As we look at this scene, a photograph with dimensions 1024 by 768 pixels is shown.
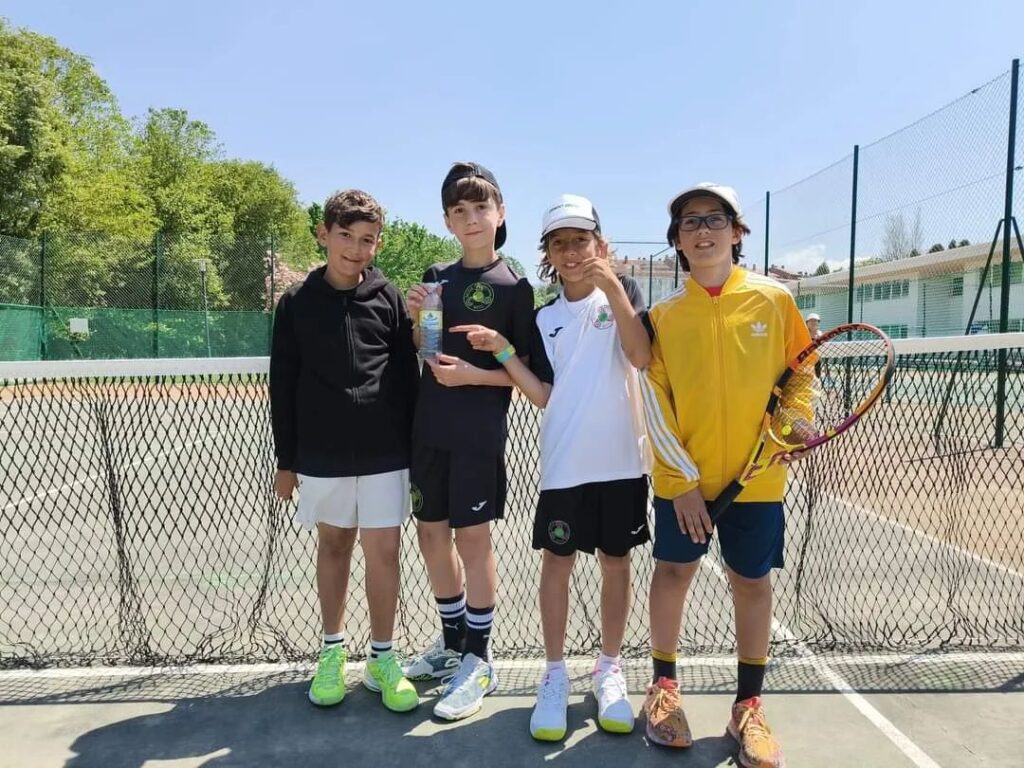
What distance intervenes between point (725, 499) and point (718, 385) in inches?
14.2

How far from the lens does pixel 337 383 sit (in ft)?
8.43

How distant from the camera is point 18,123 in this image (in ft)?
80.1

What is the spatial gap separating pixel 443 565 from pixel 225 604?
171cm

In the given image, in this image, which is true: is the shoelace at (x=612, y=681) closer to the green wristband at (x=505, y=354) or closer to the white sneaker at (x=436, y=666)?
the white sneaker at (x=436, y=666)

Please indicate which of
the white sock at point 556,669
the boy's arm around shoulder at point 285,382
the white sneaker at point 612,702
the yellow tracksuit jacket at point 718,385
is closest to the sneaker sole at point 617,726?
the white sneaker at point 612,702

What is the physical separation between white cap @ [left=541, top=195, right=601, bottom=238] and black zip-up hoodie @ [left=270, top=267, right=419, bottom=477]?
67cm

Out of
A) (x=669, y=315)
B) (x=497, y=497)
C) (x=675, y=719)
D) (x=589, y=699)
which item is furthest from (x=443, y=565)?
(x=669, y=315)

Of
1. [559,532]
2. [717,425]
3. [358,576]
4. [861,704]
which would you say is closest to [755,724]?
[861,704]

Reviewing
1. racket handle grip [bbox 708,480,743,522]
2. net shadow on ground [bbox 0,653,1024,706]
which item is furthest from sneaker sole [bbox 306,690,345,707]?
racket handle grip [bbox 708,480,743,522]

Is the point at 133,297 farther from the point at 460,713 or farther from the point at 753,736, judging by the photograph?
the point at 753,736

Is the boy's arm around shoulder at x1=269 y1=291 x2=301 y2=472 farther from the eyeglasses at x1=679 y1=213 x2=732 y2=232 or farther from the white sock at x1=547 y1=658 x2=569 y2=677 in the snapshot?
the eyeglasses at x1=679 y1=213 x2=732 y2=232

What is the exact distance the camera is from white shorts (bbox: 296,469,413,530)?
2.62m

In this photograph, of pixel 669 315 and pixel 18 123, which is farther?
pixel 18 123

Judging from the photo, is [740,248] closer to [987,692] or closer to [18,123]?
[987,692]
